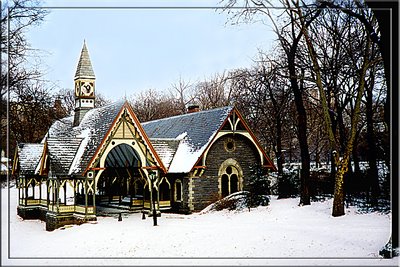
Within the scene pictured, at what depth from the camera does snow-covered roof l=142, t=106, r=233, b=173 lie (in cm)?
2348

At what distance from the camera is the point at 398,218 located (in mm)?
13453

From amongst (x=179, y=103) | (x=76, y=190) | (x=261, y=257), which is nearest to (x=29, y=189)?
(x=76, y=190)

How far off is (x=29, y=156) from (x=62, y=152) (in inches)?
126

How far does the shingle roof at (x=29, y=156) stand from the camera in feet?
73.9

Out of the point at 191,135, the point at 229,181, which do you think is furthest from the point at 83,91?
the point at 229,181

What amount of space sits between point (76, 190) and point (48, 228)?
240 cm

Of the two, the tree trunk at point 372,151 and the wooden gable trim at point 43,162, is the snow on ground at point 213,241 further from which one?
the wooden gable trim at point 43,162

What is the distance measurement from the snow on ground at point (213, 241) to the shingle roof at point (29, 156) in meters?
3.95

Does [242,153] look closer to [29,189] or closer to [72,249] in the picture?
[29,189]

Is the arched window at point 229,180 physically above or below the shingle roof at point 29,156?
below

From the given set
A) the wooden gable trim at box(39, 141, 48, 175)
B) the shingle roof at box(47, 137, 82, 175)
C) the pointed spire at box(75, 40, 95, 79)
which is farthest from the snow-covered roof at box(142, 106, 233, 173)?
the wooden gable trim at box(39, 141, 48, 175)

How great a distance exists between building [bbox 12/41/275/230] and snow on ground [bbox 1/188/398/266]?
2.05 meters

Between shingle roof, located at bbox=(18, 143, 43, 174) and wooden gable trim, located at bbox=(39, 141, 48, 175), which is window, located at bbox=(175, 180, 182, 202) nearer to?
wooden gable trim, located at bbox=(39, 141, 48, 175)

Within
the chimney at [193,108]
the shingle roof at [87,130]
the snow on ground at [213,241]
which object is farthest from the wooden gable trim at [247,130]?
the snow on ground at [213,241]
